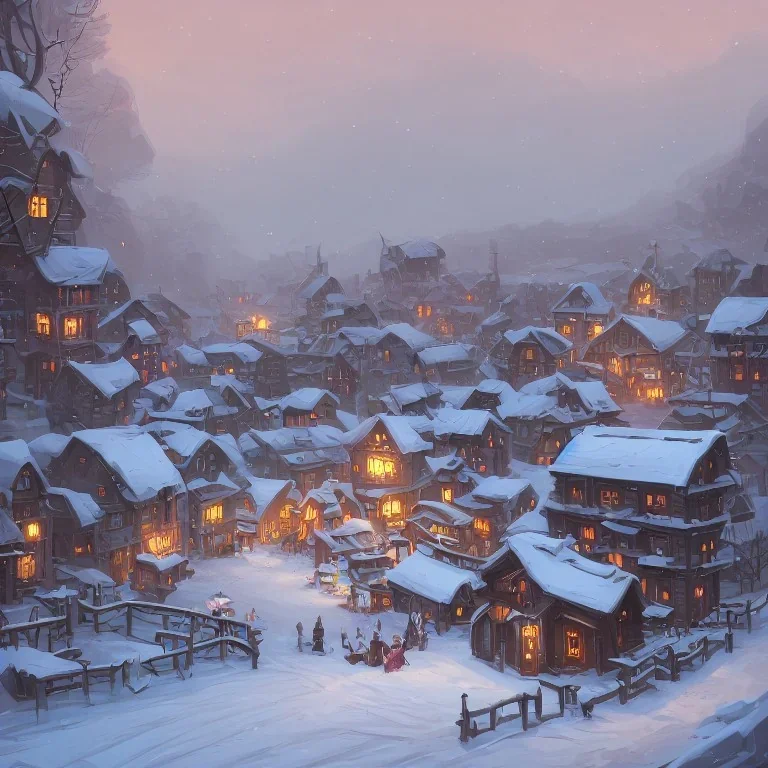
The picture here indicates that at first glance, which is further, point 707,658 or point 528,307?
point 528,307

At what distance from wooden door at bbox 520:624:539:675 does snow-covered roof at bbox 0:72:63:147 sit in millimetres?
44299

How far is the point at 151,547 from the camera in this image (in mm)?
51469

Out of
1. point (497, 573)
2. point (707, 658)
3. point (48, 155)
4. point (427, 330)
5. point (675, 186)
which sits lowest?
point (707, 658)

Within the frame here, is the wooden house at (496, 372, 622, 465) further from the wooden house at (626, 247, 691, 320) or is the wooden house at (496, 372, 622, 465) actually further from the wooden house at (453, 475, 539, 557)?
the wooden house at (626, 247, 691, 320)

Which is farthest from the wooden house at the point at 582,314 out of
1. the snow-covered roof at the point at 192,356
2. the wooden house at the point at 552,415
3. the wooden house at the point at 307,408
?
the snow-covered roof at the point at 192,356

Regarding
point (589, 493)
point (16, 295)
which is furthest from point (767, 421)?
point (16, 295)

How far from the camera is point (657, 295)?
268ft

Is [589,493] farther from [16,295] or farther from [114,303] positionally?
[114,303]

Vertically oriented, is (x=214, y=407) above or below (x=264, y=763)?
above

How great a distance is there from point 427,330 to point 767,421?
4511cm

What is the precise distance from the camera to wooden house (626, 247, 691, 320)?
80.6m

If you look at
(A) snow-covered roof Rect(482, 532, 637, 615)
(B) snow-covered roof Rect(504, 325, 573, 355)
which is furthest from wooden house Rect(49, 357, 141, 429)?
(B) snow-covered roof Rect(504, 325, 573, 355)

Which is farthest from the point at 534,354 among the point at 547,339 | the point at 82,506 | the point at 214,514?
the point at 82,506

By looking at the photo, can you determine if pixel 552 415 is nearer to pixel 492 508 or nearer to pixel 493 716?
pixel 492 508
